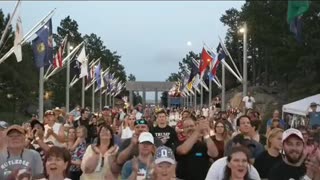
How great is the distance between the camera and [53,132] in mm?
12141

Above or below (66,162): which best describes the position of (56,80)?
above

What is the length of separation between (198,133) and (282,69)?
49967 mm

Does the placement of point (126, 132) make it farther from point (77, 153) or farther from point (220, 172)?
point (220, 172)

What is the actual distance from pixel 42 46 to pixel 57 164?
17.5m

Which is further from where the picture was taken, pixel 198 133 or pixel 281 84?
pixel 281 84

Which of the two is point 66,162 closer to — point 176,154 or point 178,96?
point 176,154

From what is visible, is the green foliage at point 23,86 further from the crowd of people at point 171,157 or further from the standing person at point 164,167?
the standing person at point 164,167

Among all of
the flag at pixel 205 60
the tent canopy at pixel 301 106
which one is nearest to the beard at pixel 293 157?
the tent canopy at pixel 301 106

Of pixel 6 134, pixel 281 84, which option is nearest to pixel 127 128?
pixel 6 134

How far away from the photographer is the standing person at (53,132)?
464 inches

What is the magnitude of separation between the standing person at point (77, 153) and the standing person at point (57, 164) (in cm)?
346

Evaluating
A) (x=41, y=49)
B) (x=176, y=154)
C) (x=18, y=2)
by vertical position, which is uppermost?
(x=18, y=2)

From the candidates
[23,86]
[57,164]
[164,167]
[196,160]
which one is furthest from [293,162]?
[23,86]

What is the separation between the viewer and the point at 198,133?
26.2ft
